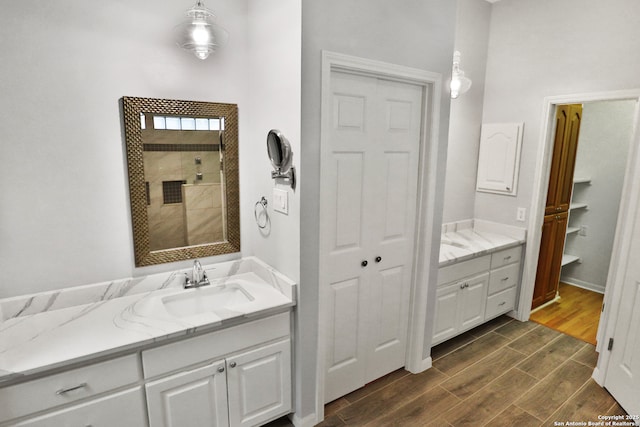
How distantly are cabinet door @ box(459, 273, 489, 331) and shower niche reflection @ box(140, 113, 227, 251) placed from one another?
2.04m

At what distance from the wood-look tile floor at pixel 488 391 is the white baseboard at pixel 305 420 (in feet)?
0.16

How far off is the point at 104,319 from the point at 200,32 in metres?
1.47

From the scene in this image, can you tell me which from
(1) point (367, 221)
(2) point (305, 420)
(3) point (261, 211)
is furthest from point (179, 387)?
(1) point (367, 221)

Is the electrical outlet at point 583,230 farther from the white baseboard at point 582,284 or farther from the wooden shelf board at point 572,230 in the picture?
the white baseboard at point 582,284

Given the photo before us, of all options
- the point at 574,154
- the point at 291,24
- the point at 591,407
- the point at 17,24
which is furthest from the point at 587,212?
the point at 17,24

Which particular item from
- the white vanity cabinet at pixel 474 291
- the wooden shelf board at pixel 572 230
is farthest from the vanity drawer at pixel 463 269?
the wooden shelf board at pixel 572 230

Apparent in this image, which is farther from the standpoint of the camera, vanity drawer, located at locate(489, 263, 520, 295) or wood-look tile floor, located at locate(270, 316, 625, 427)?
vanity drawer, located at locate(489, 263, 520, 295)

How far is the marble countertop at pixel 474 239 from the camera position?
285cm

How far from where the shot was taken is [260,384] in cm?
191

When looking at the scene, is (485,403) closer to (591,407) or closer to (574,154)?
(591,407)

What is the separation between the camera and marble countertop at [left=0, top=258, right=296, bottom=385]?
1.42 m

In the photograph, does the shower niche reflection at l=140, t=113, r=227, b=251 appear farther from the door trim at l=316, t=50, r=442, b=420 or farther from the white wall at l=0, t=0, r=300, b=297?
the door trim at l=316, t=50, r=442, b=420

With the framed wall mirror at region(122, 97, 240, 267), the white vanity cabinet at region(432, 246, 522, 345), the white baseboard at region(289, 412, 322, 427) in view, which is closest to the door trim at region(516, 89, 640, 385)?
the white vanity cabinet at region(432, 246, 522, 345)

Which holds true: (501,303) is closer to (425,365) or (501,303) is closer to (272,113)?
(425,365)
